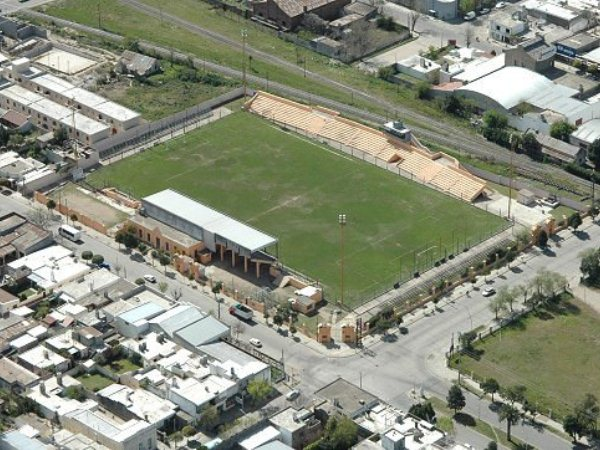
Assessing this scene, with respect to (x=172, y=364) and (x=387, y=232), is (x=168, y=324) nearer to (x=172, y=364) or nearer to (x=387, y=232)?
(x=172, y=364)

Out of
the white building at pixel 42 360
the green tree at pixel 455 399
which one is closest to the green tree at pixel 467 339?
the green tree at pixel 455 399

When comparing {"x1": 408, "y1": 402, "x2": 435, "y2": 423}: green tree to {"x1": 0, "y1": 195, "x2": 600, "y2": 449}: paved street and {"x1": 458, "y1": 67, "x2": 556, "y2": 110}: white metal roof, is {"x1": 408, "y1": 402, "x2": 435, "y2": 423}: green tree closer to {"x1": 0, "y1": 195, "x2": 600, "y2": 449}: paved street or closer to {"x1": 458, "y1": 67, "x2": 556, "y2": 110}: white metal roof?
{"x1": 0, "y1": 195, "x2": 600, "y2": 449}: paved street

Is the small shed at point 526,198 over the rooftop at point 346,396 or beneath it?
beneath

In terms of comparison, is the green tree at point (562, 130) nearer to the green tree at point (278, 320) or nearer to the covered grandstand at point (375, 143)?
the covered grandstand at point (375, 143)

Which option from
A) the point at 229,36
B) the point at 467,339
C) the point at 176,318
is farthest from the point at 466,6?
the point at 176,318

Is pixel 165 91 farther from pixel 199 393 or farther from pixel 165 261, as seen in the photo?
pixel 199 393

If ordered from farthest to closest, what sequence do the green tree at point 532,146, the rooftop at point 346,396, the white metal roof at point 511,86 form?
1. the white metal roof at point 511,86
2. the green tree at point 532,146
3. the rooftop at point 346,396

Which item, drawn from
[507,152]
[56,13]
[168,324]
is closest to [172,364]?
[168,324]
